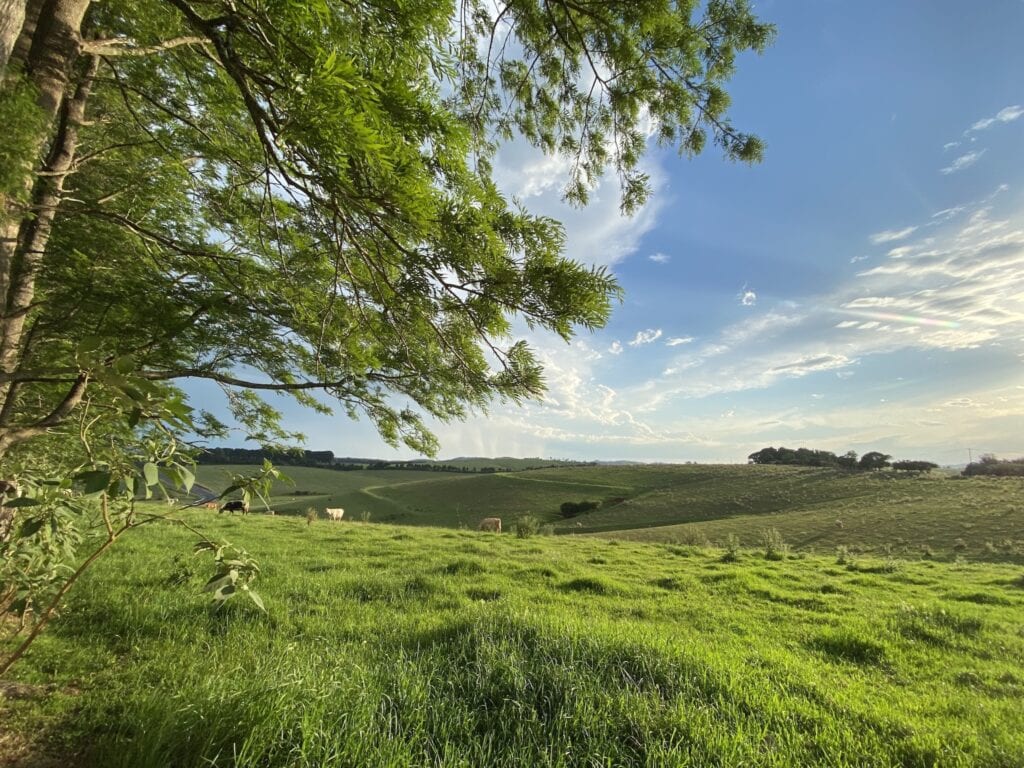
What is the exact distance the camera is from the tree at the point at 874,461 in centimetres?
5784

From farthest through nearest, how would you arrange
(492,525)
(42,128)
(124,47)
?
(492,525) → (124,47) → (42,128)

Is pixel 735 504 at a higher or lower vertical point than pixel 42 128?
lower

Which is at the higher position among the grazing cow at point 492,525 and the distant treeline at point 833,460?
the distant treeline at point 833,460

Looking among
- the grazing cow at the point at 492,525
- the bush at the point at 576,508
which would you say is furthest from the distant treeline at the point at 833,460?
the grazing cow at the point at 492,525

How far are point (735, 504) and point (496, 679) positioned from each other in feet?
154

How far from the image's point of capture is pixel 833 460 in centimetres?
6769

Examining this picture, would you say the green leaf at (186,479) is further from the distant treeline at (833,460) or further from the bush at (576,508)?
the distant treeline at (833,460)

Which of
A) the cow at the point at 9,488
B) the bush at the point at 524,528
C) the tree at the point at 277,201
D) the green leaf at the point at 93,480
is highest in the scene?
the tree at the point at 277,201

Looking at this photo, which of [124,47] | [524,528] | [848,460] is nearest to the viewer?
[124,47]

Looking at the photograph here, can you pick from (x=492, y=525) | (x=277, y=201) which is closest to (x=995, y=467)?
(x=492, y=525)

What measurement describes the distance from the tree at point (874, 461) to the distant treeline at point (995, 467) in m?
7.43

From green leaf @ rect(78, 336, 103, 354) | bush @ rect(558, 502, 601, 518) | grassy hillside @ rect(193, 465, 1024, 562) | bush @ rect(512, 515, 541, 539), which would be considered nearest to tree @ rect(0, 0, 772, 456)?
green leaf @ rect(78, 336, 103, 354)

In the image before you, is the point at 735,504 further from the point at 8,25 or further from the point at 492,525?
the point at 8,25

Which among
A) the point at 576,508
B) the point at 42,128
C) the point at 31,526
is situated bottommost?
the point at 576,508
